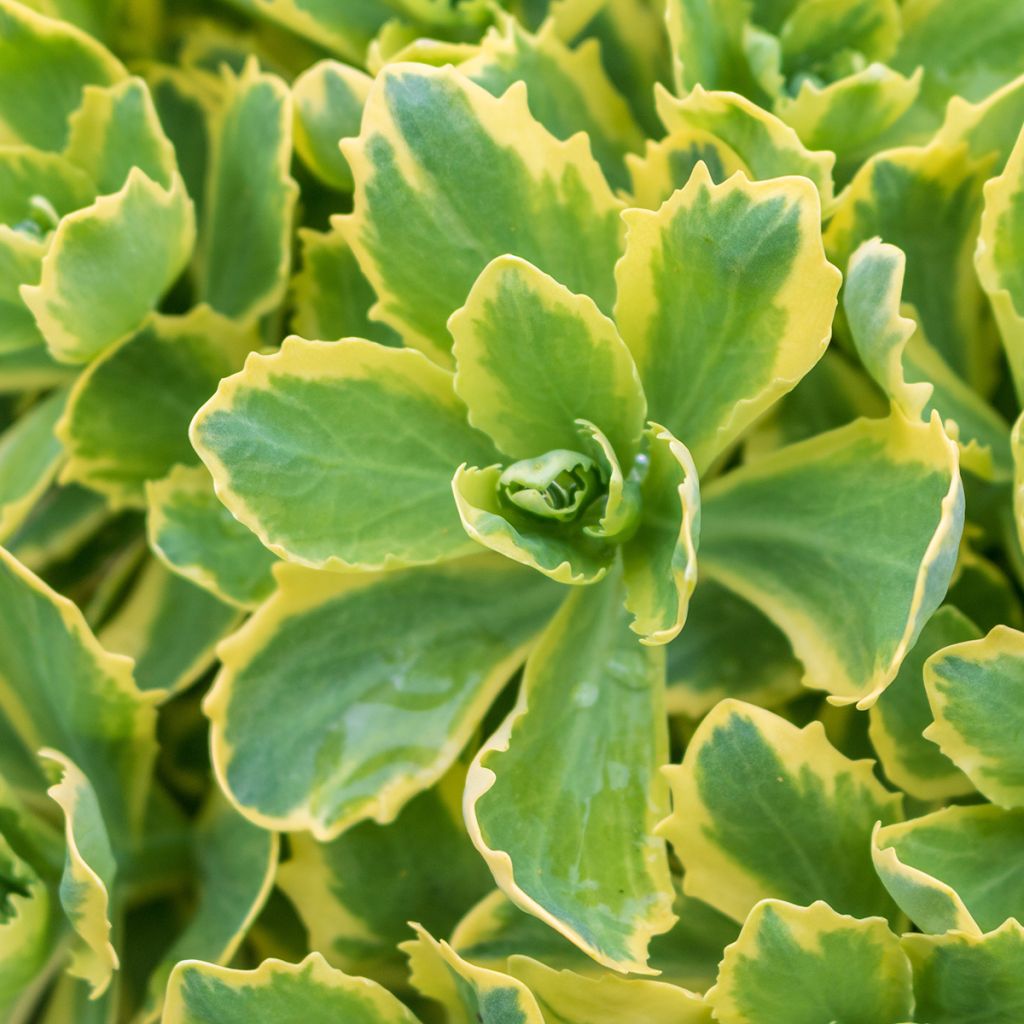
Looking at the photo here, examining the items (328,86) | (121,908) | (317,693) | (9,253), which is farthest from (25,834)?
(328,86)

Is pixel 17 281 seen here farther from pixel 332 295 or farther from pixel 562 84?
pixel 562 84

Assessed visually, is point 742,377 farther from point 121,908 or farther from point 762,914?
point 121,908

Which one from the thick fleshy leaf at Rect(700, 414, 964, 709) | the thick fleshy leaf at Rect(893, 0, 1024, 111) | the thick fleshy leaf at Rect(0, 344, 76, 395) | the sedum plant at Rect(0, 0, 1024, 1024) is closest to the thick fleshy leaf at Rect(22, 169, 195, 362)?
the sedum plant at Rect(0, 0, 1024, 1024)

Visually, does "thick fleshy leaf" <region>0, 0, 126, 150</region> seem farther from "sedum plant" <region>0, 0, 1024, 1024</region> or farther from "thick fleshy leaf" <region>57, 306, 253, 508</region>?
"thick fleshy leaf" <region>57, 306, 253, 508</region>

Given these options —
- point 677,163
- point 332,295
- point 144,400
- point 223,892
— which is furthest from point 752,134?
point 223,892

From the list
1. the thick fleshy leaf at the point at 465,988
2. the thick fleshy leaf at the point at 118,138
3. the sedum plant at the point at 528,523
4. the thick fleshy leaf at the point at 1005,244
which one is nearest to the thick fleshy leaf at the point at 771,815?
the sedum plant at the point at 528,523

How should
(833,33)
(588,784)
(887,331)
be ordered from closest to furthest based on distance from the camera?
(887,331)
(588,784)
(833,33)
